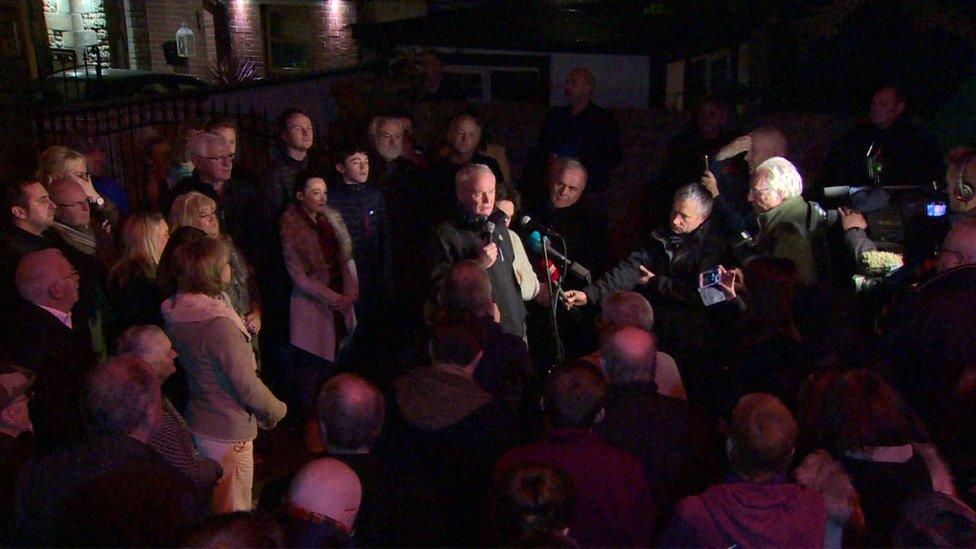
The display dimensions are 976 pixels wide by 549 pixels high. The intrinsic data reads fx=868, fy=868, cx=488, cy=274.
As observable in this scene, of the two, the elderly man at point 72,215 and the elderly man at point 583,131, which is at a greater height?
the elderly man at point 583,131

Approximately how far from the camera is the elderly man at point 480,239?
4.57 meters

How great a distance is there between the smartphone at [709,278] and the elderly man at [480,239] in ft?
3.15

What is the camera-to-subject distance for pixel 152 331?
335 cm

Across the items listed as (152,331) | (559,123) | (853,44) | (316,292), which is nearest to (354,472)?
(152,331)

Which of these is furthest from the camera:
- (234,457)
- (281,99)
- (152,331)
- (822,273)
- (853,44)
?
(281,99)

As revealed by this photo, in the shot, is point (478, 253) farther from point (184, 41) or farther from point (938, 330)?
point (184, 41)

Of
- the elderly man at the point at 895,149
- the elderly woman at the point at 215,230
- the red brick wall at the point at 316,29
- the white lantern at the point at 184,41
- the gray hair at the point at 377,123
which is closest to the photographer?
the elderly woman at the point at 215,230

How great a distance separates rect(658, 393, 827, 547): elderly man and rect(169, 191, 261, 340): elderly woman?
9.09 feet

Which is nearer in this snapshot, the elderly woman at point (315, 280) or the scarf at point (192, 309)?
the scarf at point (192, 309)

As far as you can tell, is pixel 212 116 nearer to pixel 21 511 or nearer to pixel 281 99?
pixel 281 99

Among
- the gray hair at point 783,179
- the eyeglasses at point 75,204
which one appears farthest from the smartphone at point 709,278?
the eyeglasses at point 75,204

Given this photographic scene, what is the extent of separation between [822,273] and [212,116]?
546 cm

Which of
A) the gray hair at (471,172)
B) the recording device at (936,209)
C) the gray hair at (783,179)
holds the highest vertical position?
the gray hair at (471,172)

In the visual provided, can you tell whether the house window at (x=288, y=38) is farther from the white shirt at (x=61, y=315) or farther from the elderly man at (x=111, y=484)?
the elderly man at (x=111, y=484)
